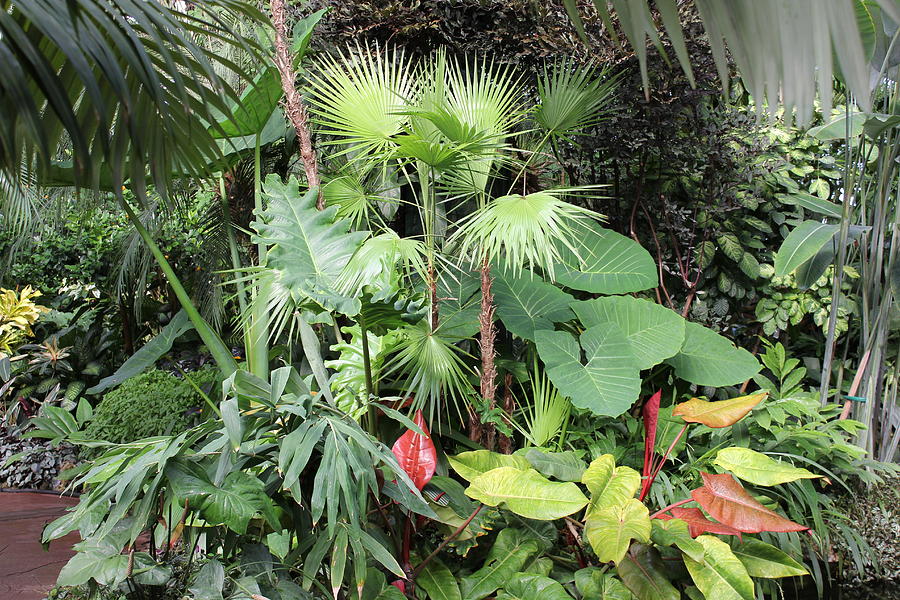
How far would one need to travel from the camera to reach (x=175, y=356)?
5.05 meters

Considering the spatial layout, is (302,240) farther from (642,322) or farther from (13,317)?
(13,317)

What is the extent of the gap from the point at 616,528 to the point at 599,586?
0.92ft

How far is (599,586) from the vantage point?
2225 millimetres

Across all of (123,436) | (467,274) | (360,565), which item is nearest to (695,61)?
(467,274)

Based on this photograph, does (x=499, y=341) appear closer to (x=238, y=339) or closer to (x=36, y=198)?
(x=238, y=339)

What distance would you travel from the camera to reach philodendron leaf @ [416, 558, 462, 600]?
220 cm

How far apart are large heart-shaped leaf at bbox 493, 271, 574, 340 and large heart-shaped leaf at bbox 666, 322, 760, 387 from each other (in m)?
0.57

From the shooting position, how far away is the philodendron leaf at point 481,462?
247 centimetres

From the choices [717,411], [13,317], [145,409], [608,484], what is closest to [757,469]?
[717,411]

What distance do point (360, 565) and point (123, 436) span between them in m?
2.23

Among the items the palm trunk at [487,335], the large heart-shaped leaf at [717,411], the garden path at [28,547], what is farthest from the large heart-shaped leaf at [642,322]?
the garden path at [28,547]

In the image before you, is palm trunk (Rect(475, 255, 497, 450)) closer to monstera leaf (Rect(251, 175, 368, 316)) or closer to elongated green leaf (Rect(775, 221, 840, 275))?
monstera leaf (Rect(251, 175, 368, 316))

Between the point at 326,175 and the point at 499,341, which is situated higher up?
the point at 326,175

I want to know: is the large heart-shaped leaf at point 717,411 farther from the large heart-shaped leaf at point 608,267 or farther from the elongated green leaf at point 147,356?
the elongated green leaf at point 147,356
